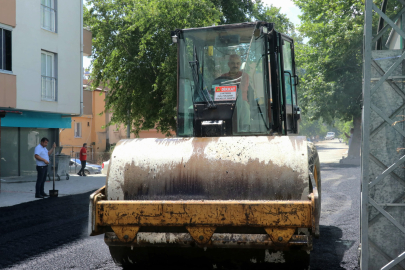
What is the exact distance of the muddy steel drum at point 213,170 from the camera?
174 inches

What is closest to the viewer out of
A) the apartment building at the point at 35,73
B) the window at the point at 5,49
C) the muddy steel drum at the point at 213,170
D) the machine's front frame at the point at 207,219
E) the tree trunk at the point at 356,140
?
the machine's front frame at the point at 207,219

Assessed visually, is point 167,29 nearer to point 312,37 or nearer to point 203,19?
point 203,19

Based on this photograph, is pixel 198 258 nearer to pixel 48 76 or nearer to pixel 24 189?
pixel 24 189

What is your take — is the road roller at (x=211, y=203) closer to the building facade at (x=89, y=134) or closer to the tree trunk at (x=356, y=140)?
the tree trunk at (x=356, y=140)

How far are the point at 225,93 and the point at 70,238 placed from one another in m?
3.36

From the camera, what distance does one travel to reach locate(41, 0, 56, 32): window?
20.8m

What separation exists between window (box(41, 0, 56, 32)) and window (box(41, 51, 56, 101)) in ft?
3.90

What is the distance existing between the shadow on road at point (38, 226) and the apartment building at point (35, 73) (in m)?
7.34

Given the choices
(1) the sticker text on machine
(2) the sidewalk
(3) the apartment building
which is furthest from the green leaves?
(1) the sticker text on machine

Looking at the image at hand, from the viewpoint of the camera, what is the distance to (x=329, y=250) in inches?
248

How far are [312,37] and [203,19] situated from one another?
11662 mm

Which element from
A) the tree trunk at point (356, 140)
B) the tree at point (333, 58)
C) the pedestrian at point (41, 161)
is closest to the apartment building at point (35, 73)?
the pedestrian at point (41, 161)

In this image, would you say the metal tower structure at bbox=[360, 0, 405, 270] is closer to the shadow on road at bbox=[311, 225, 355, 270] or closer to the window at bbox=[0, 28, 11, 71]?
the shadow on road at bbox=[311, 225, 355, 270]

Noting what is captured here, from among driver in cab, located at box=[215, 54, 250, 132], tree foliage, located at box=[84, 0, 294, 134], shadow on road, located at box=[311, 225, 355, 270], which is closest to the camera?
shadow on road, located at box=[311, 225, 355, 270]
